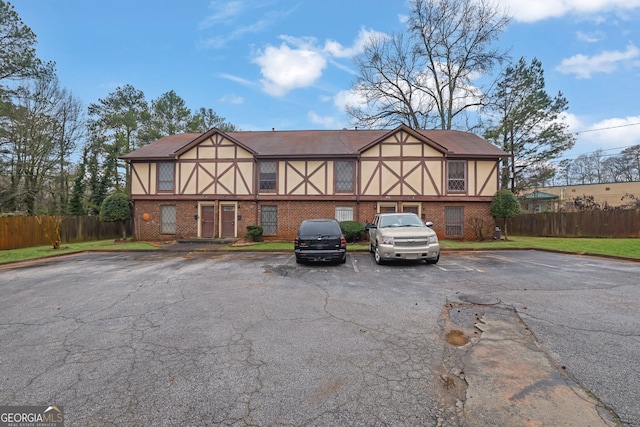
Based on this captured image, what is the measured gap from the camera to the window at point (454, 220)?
60.6 feet

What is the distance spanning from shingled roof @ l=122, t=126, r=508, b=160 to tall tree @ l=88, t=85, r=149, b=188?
36.1ft

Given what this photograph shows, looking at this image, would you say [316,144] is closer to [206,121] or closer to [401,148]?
[401,148]

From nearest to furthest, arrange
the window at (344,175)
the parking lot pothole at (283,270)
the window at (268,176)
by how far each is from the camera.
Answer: the parking lot pothole at (283,270), the window at (344,175), the window at (268,176)

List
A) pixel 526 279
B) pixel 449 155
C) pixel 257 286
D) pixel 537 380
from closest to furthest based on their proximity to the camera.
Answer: pixel 537 380 → pixel 257 286 → pixel 526 279 → pixel 449 155

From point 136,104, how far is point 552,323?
4009 centimetres

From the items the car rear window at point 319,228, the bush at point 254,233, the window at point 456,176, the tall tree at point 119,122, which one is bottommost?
the bush at point 254,233

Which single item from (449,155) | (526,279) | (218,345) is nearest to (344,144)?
(449,155)

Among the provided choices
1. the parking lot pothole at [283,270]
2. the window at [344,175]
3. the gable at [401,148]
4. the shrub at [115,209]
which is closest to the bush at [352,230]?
the window at [344,175]

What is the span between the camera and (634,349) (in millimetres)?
3656

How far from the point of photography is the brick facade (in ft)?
60.3

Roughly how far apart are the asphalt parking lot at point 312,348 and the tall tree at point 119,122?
2732 cm

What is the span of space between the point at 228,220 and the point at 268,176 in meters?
3.75

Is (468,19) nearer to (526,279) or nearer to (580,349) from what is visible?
(526,279)

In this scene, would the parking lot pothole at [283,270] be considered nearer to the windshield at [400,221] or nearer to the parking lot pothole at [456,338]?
the windshield at [400,221]
